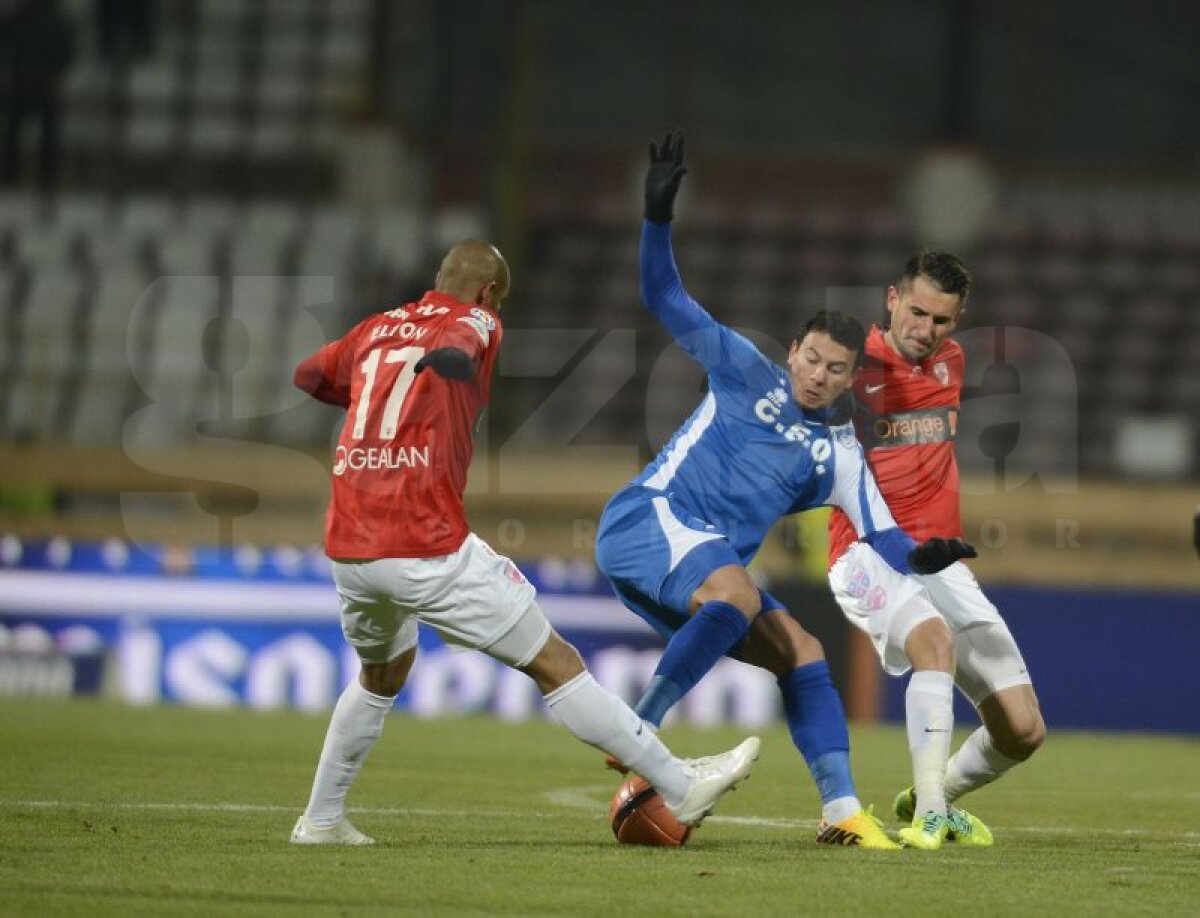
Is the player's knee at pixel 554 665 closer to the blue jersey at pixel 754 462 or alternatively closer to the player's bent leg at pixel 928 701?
the blue jersey at pixel 754 462

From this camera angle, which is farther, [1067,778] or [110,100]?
[110,100]

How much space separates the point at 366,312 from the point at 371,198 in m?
2.52

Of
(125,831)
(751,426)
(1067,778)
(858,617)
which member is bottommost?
(1067,778)

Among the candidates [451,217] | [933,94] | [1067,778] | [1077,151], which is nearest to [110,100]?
[451,217]

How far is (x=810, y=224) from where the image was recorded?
Answer: 21.7 meters

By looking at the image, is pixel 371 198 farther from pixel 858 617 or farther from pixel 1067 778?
pixel 858 617

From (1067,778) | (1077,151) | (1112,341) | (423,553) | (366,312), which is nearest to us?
(423,553)

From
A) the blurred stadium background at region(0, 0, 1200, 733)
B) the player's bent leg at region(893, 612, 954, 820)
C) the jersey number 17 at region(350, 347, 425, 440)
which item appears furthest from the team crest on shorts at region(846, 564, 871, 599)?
the blurred stadium background at region(0, 0, 1200, 733)

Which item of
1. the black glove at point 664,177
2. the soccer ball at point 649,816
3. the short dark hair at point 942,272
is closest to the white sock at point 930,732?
the soccer ball at point 649,816

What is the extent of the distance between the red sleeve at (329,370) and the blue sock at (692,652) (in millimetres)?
1288

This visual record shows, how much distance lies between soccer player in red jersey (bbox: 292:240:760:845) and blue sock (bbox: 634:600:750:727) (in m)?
0.26

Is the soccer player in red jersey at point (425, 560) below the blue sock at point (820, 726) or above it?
above

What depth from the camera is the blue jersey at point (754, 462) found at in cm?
666

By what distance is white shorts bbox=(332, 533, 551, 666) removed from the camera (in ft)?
19.4
